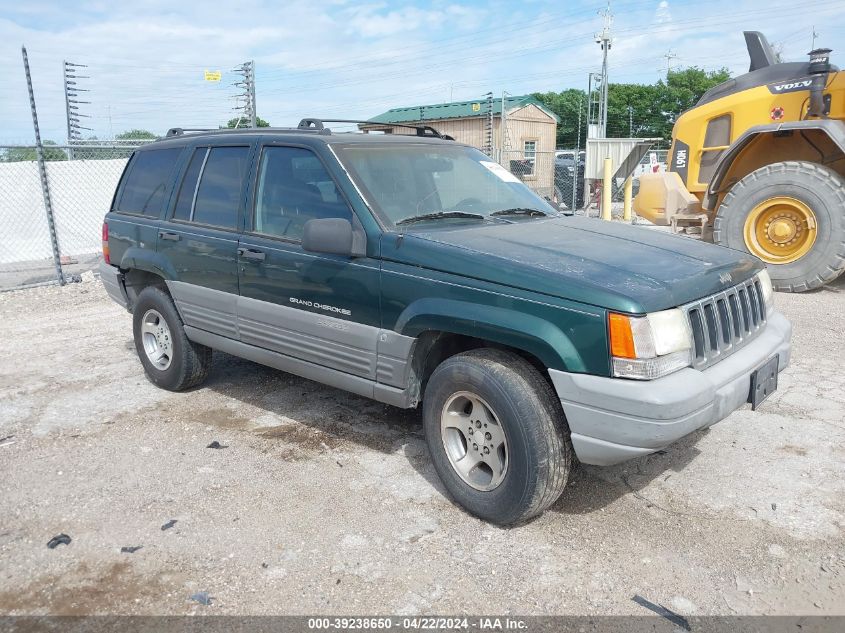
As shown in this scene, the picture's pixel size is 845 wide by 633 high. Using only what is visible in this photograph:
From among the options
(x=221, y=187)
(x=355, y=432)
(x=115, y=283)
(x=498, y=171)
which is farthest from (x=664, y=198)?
(x=115, y=283)

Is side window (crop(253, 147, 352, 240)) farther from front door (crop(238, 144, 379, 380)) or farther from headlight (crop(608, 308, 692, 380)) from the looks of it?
headlight (crop(608, 308, 692, 380))

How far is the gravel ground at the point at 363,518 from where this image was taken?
289 cm

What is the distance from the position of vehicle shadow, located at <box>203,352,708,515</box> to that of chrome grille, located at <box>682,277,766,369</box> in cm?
76

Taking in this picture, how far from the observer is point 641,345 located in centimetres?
287

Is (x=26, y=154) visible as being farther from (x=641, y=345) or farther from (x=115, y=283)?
(x=641, y=345)

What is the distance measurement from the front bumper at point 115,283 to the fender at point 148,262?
208 millimetres

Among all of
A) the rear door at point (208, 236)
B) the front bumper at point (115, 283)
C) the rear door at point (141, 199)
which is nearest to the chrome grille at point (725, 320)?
the rear door at point (208, 236)

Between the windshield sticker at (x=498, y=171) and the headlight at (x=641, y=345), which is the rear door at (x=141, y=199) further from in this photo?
the headlight at (x=641, y=345)

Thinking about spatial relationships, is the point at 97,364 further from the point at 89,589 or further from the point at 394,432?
the point at 89,589

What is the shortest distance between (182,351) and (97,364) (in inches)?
63.1

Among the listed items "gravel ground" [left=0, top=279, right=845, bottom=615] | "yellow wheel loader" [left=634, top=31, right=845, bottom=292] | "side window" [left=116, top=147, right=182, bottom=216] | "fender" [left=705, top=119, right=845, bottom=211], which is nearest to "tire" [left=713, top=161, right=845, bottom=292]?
"yellow wheel loader" [left=634, top=31, right=845, bottom=292]

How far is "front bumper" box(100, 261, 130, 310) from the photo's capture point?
5684 mm

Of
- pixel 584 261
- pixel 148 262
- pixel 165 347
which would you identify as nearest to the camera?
pixel 584 261

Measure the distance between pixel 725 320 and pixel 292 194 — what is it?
260 cm
